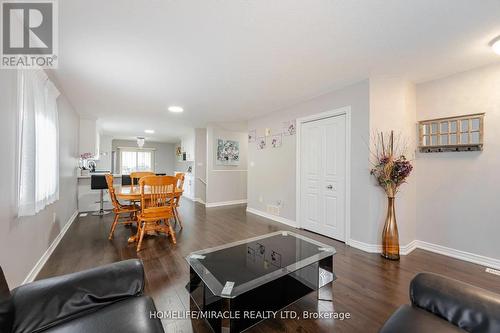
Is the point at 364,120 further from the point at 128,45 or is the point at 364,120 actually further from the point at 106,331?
the point at 106,331

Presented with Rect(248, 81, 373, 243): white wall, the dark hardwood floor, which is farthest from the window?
Rect(248, 81, 373, 243): white wall

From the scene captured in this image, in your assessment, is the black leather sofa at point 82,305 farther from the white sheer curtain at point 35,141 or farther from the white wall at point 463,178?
the white wall at point 463,178

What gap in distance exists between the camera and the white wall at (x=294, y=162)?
2.88 m

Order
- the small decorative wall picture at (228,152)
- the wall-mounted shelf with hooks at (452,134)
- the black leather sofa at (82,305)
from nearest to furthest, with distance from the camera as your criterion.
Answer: the black leather sofa at (82,305) → the wall-mounted shelf with hooks at (452,134) → the small decorative wall picture at (228,152)

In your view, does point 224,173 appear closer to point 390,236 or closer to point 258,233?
point 258,233

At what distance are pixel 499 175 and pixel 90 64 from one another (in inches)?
193

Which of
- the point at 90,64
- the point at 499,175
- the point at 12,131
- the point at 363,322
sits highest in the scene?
the point at 90,64

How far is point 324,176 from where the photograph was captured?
3465 millimetres

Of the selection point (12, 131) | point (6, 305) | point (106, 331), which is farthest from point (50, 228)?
point (106, 331)

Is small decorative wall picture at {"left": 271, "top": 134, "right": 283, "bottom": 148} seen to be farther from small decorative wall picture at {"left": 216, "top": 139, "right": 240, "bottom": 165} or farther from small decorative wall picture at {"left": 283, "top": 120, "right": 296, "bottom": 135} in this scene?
small decorative wall picture at {"left": 216, "top": 139, "right": 240, "bottom": 165}

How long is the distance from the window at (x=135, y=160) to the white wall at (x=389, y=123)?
9556mm

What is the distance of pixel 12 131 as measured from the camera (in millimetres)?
1662

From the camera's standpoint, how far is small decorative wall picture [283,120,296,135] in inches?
159

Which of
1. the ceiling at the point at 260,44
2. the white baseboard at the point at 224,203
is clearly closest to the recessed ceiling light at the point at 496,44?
the ceiling at the point at 260,44
